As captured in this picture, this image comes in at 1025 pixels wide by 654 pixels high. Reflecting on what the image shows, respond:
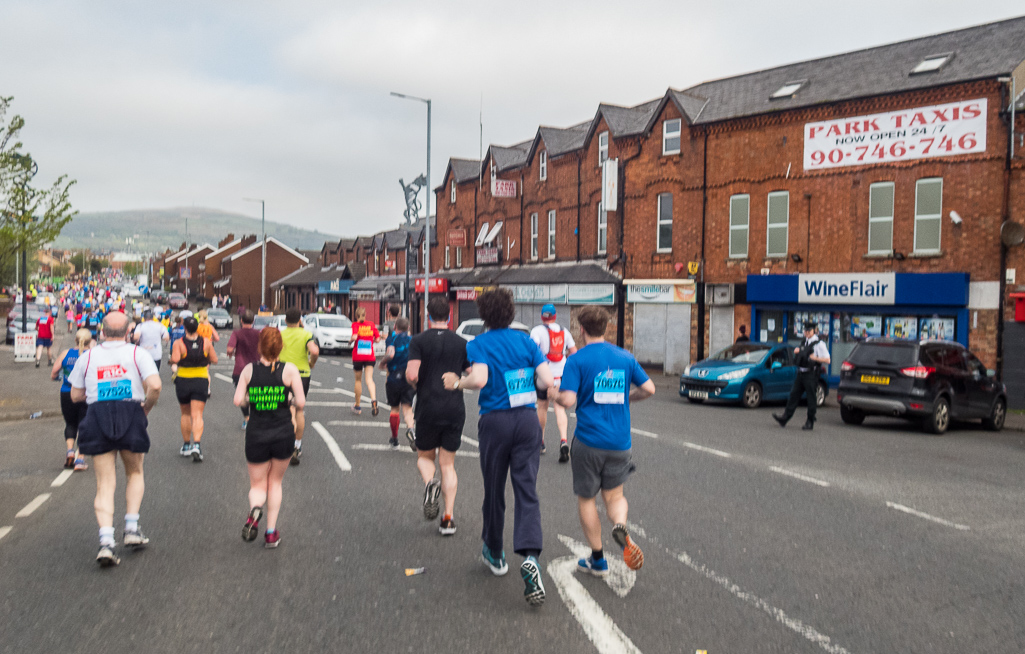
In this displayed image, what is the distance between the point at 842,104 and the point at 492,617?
21726 mm

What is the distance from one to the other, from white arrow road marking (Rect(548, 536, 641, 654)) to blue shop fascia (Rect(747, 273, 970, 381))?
15.6 m

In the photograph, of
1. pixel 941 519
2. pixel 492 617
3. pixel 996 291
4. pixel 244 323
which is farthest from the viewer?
pixel 996 291

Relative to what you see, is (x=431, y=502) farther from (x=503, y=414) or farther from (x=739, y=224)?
(x=739, y=224)

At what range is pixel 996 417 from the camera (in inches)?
613

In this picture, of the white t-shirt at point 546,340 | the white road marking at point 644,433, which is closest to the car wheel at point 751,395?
the white road marking at point 644,433

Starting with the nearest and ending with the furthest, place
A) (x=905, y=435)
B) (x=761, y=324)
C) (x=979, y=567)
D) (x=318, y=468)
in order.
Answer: (x=979, y=567), (x=318, y=468), (x=905, y=435), (x=761, y=324)

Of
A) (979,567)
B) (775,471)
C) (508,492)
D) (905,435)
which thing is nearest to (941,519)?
(979,567)

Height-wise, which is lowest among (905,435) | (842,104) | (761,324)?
(905,435)

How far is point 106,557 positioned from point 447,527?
2437mm

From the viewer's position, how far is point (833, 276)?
74.7 ft

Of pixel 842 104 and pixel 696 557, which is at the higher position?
pixel 842 104

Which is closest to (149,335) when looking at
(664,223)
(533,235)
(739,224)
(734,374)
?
(734,374)

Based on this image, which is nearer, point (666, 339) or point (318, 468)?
point (318, 468)

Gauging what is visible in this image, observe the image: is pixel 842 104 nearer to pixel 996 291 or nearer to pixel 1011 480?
pixel 996 291
